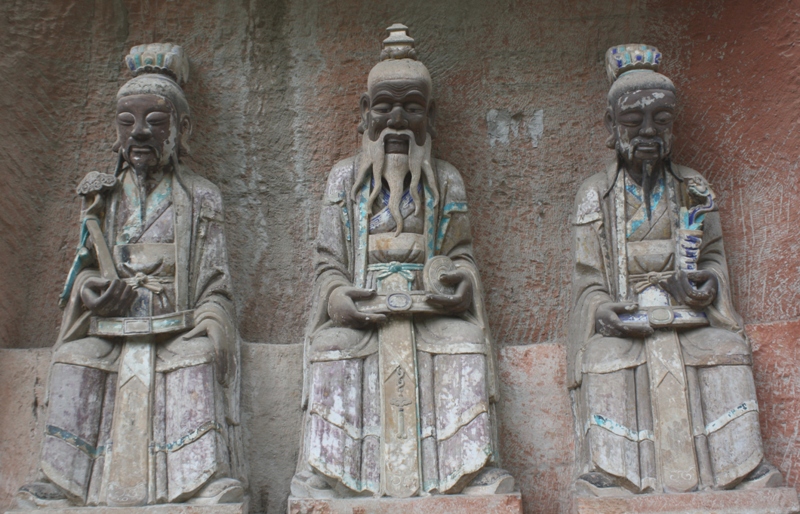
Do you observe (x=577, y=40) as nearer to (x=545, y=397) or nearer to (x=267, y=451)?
(x=545, y=397)

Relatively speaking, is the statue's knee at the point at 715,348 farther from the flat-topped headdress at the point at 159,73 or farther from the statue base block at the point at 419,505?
the flat-topped headdress at the point at 159,73

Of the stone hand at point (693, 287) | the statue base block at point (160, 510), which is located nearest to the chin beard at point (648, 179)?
the stone hand at point (693, 287)

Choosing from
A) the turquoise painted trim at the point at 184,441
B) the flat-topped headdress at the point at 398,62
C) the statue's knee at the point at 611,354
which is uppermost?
the flat-topped headdress at the point at 398,62

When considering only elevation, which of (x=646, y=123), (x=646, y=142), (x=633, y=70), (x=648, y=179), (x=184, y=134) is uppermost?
(x=633, y=70)

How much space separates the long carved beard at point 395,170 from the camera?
248 inches

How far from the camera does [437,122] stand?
713 cm

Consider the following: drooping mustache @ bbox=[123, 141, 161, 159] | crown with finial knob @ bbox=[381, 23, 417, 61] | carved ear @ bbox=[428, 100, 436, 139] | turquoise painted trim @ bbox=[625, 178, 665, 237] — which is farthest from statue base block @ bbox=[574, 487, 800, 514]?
drooping mustache @ bbox=[123, 141, 161, 159]

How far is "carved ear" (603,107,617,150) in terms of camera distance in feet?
21.1

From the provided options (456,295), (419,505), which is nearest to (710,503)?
(419,505)

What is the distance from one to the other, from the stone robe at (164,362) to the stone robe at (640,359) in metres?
2.06

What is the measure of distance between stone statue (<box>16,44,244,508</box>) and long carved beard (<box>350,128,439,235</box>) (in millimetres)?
963

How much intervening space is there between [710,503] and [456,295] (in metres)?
1.75

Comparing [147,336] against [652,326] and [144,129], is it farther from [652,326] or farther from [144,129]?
[652,326]

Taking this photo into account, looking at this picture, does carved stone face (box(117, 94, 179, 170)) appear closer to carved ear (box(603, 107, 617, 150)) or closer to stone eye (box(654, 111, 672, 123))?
carved ear (box(603, 107, 617, 150))
